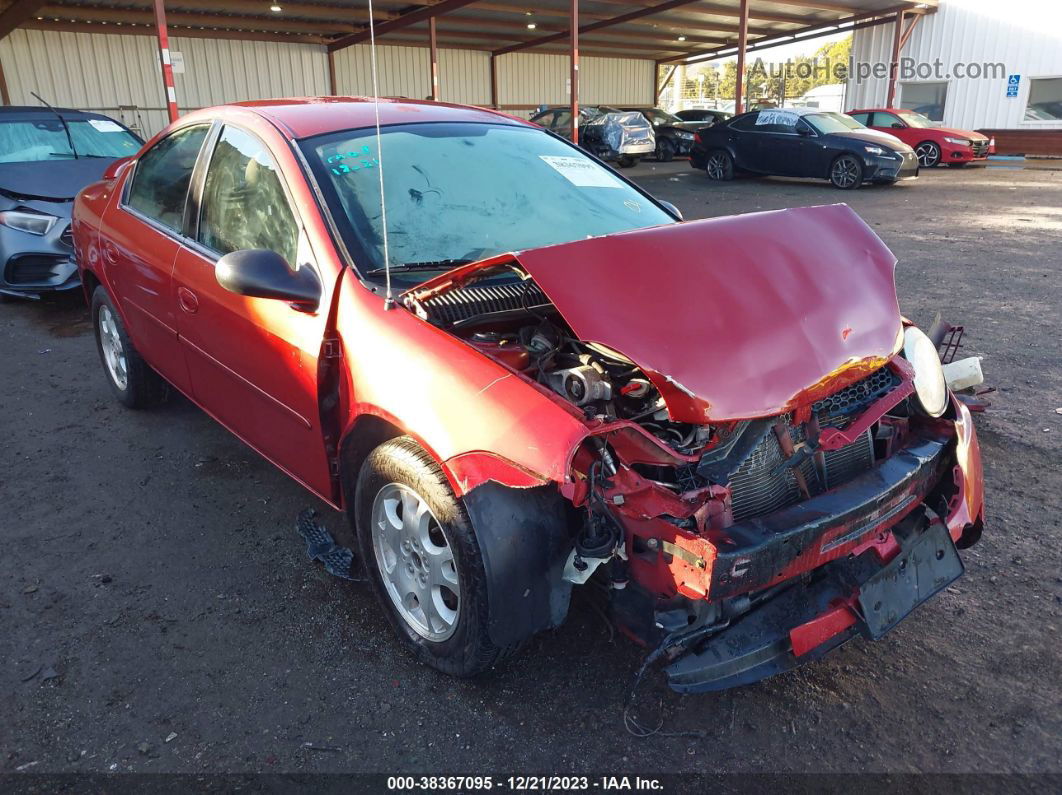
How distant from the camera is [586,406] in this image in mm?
2121

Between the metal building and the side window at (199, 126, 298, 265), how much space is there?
76.9 ft

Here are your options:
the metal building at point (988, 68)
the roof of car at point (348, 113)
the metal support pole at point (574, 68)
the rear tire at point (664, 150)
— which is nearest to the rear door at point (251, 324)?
the roof of car at point (348, 113)

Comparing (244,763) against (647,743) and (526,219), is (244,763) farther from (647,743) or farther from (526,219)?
(526,219)

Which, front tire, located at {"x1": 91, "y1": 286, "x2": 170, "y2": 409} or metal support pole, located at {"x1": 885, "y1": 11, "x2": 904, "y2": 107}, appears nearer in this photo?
front tire, located at {"x1": 91, "y1": 286, "x2": 170, "y2": 409}

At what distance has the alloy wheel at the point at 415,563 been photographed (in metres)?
2.28

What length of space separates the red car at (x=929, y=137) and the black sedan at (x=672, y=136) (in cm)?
485

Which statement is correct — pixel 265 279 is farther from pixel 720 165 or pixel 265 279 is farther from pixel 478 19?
pixel 478 19

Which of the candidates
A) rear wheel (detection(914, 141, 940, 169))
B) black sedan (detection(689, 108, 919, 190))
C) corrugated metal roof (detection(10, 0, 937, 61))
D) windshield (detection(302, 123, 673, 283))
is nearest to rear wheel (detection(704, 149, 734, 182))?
black sedan (detection(689, 108, 919, 190))

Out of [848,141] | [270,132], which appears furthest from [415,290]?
[848,141]

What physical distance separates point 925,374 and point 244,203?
2583 mm

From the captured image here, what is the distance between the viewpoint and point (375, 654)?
2520mm

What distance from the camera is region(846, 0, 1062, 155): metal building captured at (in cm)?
2073

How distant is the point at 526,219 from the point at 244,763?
2.04 m

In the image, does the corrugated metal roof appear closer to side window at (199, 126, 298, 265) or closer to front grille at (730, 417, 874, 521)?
side window at (199, 126, 298, 265)
